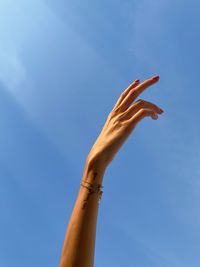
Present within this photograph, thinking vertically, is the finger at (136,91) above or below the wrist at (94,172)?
above

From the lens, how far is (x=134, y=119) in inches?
159

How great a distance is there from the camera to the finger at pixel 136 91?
456 centimetres

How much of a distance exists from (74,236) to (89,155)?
0.93m

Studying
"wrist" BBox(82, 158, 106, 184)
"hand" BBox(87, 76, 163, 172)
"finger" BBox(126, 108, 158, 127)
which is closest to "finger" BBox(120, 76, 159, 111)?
"hand" BBox(87, 76, 163, 172)

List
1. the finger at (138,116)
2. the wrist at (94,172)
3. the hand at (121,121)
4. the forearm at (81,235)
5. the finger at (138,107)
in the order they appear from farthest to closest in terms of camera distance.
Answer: the finger at (138,107), the finger at (138,116), the hand at (121,121), the wrist at (94,172), the forearm at (81,235)

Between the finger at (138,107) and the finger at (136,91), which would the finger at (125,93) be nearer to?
the finger at (136,91)

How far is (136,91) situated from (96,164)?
5.28 feet

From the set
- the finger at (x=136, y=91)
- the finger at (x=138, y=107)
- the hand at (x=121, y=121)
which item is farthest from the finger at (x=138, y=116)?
the finger at (x=136, y=91)

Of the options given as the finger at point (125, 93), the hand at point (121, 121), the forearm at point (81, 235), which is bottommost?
the forearm at point (81, 235)

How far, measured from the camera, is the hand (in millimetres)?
3535

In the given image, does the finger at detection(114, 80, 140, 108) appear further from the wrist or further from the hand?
the wrist

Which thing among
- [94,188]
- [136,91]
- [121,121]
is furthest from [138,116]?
[94,188]

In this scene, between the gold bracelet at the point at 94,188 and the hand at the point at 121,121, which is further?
the hand at the point at 121,121

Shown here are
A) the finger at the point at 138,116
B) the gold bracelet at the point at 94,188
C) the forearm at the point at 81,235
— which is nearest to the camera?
the forearm at the point at 81,235
